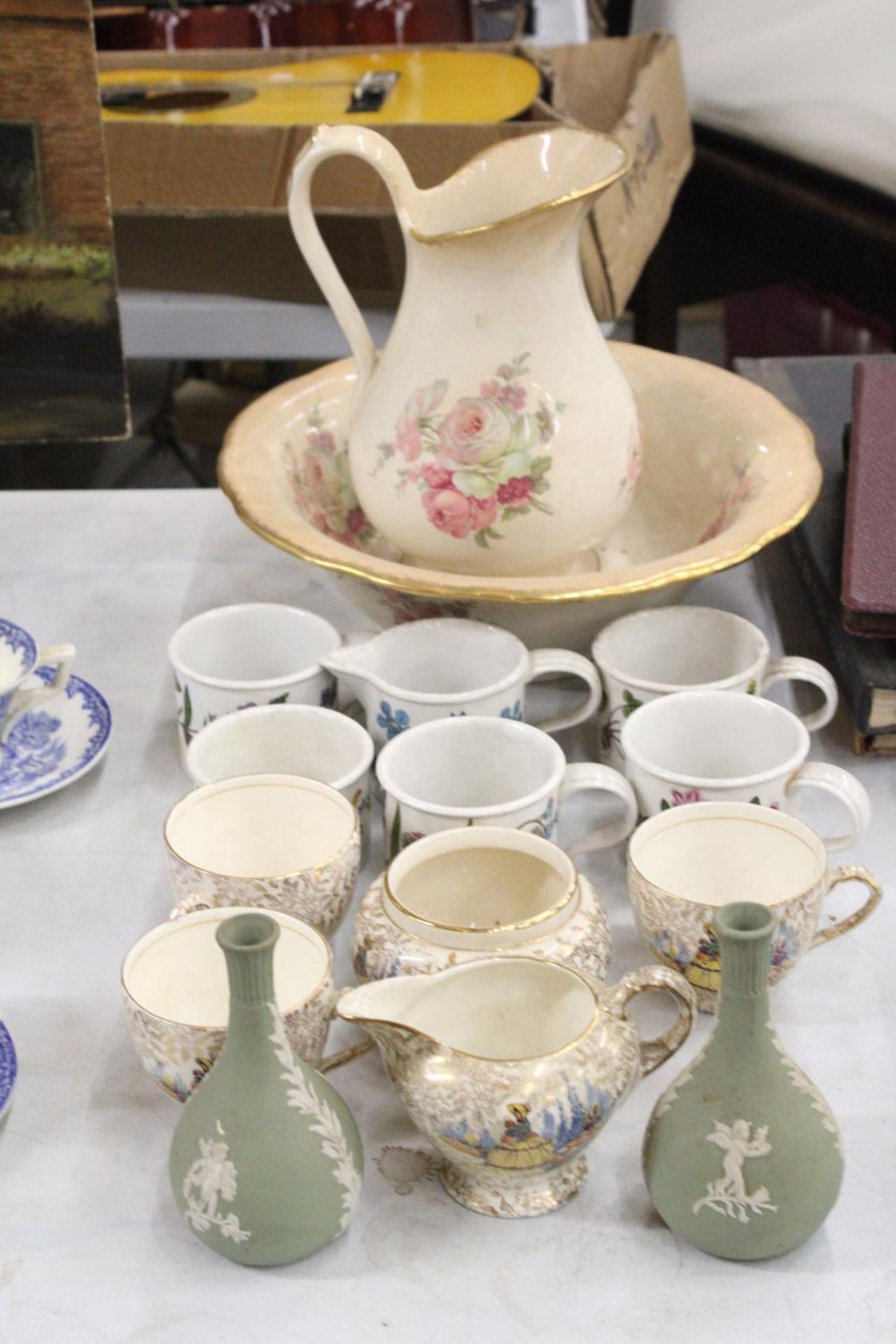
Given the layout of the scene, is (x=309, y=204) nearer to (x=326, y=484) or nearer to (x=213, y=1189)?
(x=326, y=484)

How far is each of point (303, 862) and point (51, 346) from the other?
14.1 inches

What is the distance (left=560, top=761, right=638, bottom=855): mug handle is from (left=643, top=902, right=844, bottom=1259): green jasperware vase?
0.19 m

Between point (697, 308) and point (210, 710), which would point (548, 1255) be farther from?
point (697, 308)

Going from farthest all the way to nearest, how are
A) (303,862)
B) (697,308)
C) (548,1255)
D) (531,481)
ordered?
(697,308), (531,481), (303,862), (548,1255)

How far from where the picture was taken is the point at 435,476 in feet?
2.42

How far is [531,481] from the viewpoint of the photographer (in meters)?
0.74

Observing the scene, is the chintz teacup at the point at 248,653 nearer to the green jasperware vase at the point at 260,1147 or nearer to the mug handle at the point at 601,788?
the mug handle at the point at 601,788

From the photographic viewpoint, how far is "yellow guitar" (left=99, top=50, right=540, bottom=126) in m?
1.43

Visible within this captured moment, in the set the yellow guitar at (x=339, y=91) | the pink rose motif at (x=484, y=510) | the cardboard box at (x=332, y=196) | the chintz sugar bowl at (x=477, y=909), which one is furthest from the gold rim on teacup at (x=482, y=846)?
the yellow guitar at (x=339, y=91)

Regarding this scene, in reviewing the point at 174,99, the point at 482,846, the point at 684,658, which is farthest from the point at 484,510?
the point at 174,99

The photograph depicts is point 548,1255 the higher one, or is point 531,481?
point 531,481

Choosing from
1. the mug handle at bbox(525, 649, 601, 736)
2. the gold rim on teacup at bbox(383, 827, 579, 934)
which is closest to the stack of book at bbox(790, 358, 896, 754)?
the mug handle at bbox(525, 649, 601, 736)

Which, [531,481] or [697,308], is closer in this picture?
[531,481]

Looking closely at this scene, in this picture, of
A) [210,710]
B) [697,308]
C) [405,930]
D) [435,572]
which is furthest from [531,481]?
[697,308]
